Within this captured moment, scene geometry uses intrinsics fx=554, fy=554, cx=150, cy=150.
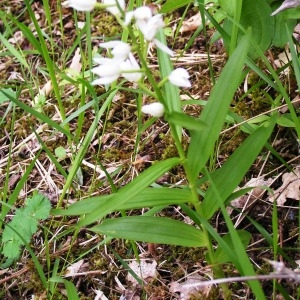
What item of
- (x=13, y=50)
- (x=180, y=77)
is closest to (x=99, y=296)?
(x=180, y=77)

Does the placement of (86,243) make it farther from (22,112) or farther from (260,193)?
(22,112)

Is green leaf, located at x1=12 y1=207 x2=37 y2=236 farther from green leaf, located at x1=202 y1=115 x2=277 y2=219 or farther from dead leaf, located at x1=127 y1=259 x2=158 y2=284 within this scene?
green leaf, located at x1=202 y1=115 x2=277 y2=219

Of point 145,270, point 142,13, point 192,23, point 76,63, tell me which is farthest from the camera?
point 76,63

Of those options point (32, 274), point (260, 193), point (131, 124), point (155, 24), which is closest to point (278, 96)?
point (260, 193)

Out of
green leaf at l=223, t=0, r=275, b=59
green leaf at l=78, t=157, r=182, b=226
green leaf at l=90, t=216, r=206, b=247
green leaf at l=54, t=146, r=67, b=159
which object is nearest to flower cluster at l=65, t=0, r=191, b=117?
green leaf at l=78, t=157, r=182, b=226

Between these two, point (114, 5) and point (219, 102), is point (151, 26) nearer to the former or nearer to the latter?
point (114, 5)

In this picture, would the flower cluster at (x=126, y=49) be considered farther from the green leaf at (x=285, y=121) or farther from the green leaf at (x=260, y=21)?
the green leaf at (x=285, y=121)
